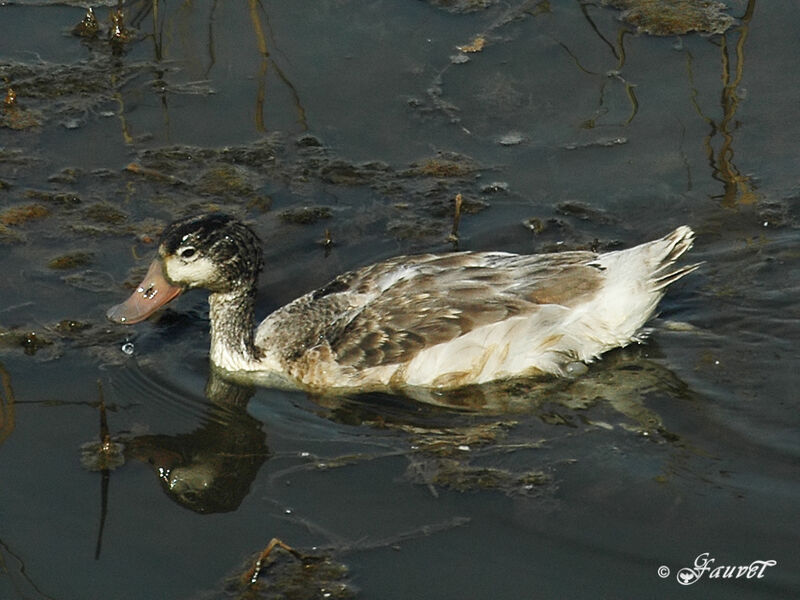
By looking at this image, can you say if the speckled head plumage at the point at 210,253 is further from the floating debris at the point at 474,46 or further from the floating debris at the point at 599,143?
the floating debris at the point at 474,46

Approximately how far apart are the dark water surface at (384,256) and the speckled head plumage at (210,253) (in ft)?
1.75

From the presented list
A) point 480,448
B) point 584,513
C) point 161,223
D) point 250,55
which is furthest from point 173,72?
point 584,513

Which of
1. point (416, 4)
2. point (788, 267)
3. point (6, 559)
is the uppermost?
point (416, 4)

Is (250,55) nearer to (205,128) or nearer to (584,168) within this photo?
(205,128)

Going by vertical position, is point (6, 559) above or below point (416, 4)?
below

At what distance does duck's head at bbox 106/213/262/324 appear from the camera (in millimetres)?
7672

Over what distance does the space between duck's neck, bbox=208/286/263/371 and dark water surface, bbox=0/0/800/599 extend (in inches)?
8.6

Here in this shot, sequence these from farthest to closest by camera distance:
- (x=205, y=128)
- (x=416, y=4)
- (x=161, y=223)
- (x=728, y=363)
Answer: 1. (x=416, y=4)
2. (x=205, y=128)
3. (x=161, y=223)
4. (x=728, y=363)

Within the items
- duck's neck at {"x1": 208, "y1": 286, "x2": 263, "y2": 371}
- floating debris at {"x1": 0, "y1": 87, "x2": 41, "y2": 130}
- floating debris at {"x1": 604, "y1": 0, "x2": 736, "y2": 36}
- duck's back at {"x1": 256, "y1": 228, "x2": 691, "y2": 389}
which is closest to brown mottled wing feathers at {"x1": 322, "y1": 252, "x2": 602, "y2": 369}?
duck's back at {"x1": 256, "y1": 228, "x2": 691, "y2": 389}

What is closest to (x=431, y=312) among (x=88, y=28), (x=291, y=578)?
(x=291, y=578)

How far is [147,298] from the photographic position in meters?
7.75

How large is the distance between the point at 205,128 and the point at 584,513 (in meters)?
4.63

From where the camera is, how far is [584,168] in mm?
9469

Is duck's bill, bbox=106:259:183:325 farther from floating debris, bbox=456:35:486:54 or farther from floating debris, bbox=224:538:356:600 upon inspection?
floating debris, bbox=456:35:486:54
